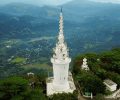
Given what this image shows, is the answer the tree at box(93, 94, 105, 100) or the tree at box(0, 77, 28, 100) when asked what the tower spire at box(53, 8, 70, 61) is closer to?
the tree at box(0, 77, 28, 100)

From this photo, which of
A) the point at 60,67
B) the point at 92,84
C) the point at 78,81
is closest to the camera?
the point at 60,67

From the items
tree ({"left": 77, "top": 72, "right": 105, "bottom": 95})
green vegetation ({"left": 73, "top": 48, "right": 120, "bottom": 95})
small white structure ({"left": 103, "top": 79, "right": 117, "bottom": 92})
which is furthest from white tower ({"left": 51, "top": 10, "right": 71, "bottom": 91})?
small white structure ({"left": 103, "top": 79, "right": 117, "bottom": 92})

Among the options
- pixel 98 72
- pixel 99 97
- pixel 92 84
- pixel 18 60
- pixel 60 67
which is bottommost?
pixel 18 60

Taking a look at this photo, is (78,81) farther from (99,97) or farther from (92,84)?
(99,97)

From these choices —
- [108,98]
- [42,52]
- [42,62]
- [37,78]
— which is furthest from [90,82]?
[42,52]

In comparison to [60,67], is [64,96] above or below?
below

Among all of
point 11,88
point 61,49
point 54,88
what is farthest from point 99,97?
point 11,88

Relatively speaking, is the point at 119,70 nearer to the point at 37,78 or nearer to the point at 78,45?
the point at 37,78

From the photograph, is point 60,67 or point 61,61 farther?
point 60,67
